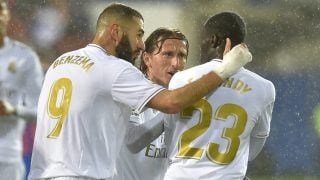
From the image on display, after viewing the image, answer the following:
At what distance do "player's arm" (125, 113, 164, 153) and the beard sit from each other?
0.17 metres

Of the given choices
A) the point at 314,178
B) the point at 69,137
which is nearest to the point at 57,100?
the point at 69,137

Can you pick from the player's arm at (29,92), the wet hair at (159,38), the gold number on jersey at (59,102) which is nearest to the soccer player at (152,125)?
the wet hair at (159,38)

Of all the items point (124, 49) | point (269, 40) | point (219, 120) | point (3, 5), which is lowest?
point (269, 40)

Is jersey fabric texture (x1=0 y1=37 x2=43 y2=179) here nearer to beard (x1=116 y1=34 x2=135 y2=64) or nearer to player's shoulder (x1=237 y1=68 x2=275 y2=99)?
beard (x1=116 y1=34 x2=135 y2=64)

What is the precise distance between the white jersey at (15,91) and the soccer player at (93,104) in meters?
0.59

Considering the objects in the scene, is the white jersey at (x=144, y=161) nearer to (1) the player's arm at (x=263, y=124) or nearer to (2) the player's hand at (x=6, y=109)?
(1) the player's arm at (x=263, y=124)

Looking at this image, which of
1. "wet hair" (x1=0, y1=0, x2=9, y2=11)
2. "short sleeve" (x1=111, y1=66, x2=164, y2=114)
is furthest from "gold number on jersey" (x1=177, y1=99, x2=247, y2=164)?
"wet hair" (x1=0, y1=0, x2=9, y2=11)

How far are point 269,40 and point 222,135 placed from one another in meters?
1.50

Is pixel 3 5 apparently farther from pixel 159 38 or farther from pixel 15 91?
pixel 159 38

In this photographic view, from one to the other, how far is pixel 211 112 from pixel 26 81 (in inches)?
36.6

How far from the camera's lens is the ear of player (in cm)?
188

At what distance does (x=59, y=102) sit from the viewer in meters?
1.98

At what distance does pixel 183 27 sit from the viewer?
333 centimetres

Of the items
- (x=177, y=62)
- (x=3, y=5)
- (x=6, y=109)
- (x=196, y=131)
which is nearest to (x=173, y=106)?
(x=196, y=131)
